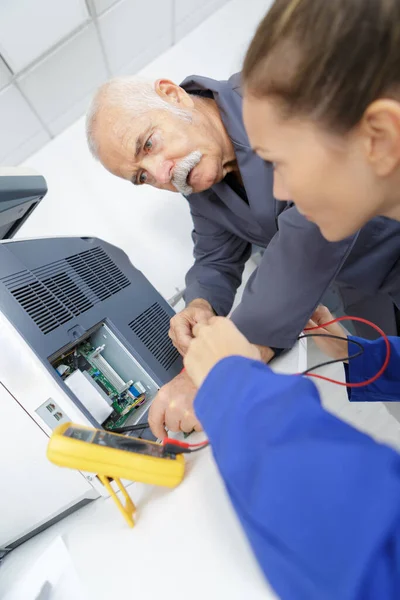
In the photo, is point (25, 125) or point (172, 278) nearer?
point (25, 125)

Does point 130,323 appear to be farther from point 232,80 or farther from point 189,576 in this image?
point 232,80

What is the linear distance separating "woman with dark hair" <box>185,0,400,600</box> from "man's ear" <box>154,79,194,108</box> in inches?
34.6

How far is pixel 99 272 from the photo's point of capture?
1154 mm

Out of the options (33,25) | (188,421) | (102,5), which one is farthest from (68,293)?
(102,5)

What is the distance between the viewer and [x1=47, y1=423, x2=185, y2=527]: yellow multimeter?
0.54 m

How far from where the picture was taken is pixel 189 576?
458 millimetres

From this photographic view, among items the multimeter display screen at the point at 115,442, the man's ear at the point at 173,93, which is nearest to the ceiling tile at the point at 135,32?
the man's ear at the point at 173,93

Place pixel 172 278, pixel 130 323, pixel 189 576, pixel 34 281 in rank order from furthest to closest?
pixel 172 278 → pixel 130 323 → pixel 34 281 → pixel 189 576

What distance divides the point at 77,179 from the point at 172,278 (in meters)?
0.74

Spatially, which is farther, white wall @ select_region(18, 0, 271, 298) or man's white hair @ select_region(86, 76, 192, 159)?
white wall @ select_region(18, 0, 271, 298)

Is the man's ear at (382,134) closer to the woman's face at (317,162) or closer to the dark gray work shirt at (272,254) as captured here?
the woman's face at (317,162)

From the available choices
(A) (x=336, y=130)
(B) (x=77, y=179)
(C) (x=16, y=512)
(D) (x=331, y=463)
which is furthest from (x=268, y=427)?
(B) (x=77, y=179)

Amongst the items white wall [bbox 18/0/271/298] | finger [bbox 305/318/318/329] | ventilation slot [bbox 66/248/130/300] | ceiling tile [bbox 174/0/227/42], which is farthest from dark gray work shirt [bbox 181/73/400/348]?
ceiling tile [bbox 174/0/227/42]

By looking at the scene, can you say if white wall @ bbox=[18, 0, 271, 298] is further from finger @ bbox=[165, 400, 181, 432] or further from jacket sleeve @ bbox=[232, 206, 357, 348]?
finger @ bbox=[165, 400, 181, 432]
